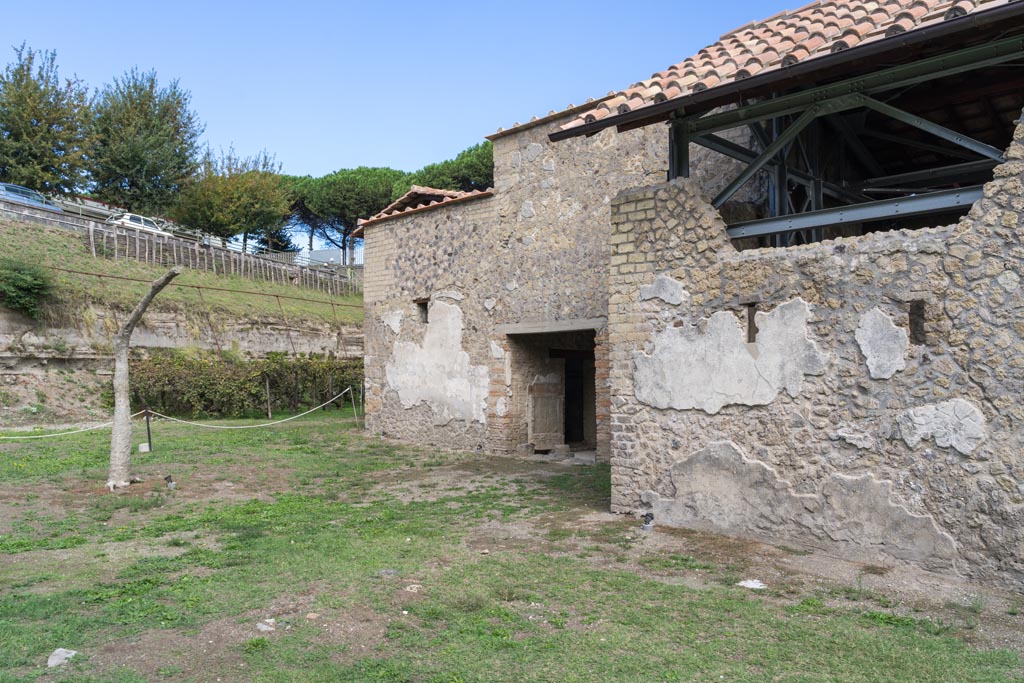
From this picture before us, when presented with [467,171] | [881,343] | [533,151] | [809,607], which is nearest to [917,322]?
[881,343]

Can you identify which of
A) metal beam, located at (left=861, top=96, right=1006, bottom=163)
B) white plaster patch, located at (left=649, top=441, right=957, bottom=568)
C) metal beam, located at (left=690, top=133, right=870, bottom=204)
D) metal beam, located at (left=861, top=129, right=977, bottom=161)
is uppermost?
metal beam, located at (left=861, top=129, right=977, bottom=161)

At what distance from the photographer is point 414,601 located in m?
4.51

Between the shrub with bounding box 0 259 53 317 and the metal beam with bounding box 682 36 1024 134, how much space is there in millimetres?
16210

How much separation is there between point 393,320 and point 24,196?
19907 mm

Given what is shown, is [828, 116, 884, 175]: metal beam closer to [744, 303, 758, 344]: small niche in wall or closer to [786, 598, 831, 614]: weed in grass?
[744, 303, 758, 344]: small niche in wall

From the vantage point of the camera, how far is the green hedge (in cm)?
1673

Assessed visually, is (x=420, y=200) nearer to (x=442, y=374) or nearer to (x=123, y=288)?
(x=442, y=374)

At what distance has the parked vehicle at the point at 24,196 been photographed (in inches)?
944

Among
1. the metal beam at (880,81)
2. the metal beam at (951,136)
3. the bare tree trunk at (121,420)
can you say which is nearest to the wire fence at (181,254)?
the bare tree trunk at (121,420)

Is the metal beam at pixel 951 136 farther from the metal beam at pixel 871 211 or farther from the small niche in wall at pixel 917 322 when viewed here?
the small niche in wall at pixel 917 322

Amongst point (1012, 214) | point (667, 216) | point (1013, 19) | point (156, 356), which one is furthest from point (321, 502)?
point (156, 356)

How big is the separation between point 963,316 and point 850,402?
0.96 meters

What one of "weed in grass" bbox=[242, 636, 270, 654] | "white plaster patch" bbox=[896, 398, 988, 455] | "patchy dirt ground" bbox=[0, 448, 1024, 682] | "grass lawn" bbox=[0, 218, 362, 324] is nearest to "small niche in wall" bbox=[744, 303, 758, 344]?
"white plaster patch" bbox=[896, 398, 988, 455]

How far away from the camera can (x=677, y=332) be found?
6.37 meters
